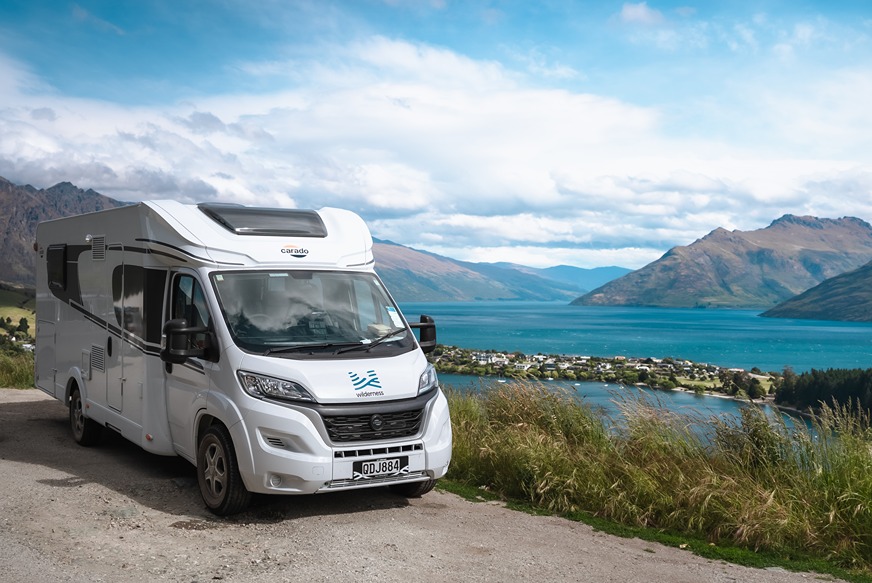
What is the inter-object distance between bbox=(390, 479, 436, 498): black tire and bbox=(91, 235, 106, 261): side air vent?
467 cm

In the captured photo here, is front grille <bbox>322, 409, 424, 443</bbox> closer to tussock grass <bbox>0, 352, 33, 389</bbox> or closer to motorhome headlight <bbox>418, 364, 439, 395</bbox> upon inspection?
motorhome headlight <bbox>418, 364, 439, 395</bbox>

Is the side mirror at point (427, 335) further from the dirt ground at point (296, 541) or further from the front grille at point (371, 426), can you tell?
the dirt ground at point (296, 541)

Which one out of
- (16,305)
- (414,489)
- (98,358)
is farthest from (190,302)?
(16,305)

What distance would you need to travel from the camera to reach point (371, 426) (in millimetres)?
6918

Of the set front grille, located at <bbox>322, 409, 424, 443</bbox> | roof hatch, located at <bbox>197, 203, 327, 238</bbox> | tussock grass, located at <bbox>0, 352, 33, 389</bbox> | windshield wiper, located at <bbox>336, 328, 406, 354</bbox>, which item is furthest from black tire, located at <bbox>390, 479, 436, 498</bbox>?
tussock grass, located at <bbox>0, 352, 33, 389</bbox>

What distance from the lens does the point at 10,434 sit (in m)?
11.3

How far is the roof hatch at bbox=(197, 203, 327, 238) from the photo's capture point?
800 cm

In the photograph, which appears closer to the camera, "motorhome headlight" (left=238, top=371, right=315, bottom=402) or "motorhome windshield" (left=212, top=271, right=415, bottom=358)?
"motorhome headlight" (left=238, top=371, right=315, bottom=402)

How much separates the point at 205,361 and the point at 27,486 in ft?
8.45

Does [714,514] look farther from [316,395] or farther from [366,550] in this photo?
[316,395]

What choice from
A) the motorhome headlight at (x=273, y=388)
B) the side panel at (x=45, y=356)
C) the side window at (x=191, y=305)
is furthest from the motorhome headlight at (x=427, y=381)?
the side panel at (x=45, y=356)

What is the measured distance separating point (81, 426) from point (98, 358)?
1.35m

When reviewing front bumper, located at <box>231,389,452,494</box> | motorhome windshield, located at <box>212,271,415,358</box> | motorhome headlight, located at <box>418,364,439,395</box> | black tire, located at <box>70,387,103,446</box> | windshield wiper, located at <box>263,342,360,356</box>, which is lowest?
black tire, located at <box>70,387,103,446</box>

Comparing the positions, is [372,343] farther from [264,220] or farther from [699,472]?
[699,472]
